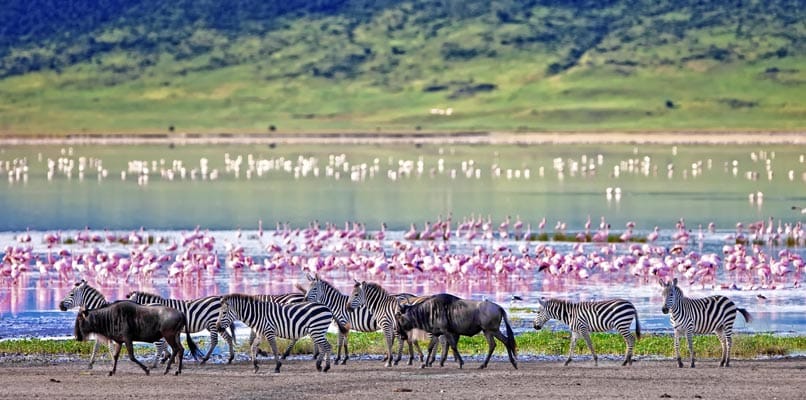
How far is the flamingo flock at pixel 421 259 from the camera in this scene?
2848 cm

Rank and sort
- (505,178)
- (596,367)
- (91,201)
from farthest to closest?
(505,178) < (91,201) < (596,367)

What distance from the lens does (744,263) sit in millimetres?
29266

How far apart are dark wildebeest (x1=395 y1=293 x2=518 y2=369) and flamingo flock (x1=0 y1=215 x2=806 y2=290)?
34.6ft

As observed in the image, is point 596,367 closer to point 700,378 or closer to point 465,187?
point 700,378

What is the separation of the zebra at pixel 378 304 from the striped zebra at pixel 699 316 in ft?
9.94

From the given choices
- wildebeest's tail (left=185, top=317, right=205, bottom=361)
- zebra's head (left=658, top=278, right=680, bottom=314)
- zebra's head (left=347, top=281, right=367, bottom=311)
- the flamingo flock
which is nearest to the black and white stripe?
Result: zebra's head (left=347, top=281, right=367, bottom=311)

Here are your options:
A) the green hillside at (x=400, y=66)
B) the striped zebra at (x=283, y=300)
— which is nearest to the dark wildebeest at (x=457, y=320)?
the striped zebra at (x=283, y=300)

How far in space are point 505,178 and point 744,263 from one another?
1460 inches

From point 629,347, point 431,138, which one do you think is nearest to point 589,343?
point 629,347

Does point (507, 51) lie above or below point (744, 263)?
above

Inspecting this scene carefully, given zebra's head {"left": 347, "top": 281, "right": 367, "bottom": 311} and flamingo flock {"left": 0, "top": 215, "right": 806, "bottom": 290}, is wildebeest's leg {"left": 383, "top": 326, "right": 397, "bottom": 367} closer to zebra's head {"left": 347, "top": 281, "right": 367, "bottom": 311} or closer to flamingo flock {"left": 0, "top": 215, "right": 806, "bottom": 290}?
zebra's head {"left": 347, "top": 281, "right": 367, "bottom": 311}

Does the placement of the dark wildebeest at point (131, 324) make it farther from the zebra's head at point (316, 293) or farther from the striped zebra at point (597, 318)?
the striped zebra at point (597, 318)

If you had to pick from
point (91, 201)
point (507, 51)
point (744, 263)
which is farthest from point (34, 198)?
point (507, 51)

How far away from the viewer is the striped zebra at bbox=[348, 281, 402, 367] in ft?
59.2
